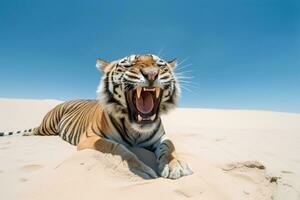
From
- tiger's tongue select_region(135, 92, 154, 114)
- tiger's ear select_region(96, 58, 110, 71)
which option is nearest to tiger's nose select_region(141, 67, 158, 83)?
tiger's tongue select_region(135, 92, 154, 114)

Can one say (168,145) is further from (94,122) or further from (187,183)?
(94,122)

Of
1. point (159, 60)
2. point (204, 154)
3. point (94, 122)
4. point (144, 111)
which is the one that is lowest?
point (204, 154)

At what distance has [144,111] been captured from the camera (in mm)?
2734

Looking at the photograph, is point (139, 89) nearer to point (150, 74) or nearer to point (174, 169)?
point (150, 74)

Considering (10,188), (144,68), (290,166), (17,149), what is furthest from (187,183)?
(17,149)

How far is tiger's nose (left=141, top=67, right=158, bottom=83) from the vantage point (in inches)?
101

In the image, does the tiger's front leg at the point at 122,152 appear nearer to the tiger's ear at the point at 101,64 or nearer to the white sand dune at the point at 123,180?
the white sand dune at the point at 123,180

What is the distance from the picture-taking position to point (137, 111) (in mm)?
2727

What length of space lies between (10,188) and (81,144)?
1041 millimetres

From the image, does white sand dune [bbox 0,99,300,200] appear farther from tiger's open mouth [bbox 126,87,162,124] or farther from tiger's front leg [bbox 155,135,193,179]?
tiger's open mouth [bbox 126,87,162,124]

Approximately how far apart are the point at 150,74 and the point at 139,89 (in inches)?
7.5

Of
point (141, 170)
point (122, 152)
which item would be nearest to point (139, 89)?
point (122, 152)

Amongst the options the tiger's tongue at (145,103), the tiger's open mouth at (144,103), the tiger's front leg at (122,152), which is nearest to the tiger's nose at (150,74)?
the tiger's open mouth at (144,103)

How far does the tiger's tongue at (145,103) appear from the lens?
273 centimetres
